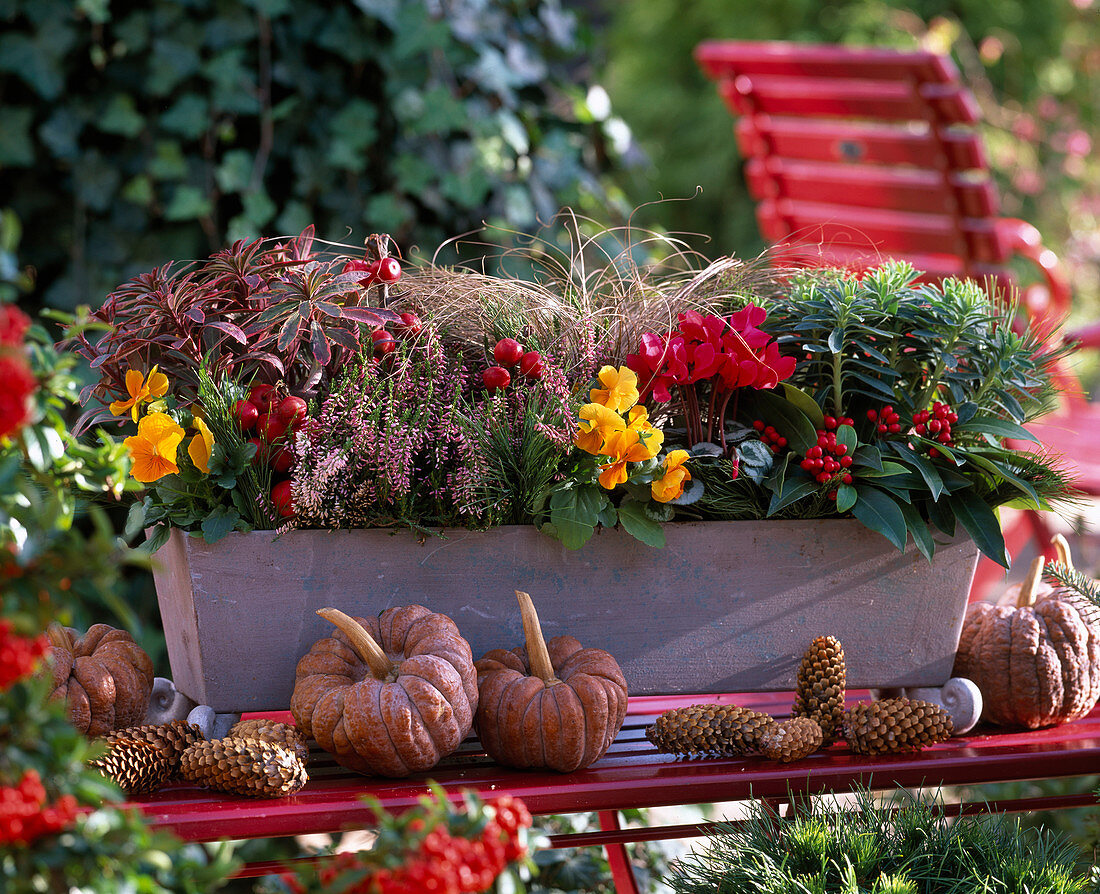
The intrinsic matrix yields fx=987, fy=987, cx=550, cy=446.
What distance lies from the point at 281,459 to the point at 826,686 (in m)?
0.68

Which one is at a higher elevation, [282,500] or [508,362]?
[508,362]

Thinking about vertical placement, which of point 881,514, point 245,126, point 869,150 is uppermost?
point 245,126

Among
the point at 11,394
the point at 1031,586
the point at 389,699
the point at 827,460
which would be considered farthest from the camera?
the point at 1031,586

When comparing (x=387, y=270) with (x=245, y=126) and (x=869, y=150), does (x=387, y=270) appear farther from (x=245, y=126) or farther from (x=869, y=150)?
(x=869, y=150)

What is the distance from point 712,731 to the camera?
1110mm

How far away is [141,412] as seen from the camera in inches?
43.4

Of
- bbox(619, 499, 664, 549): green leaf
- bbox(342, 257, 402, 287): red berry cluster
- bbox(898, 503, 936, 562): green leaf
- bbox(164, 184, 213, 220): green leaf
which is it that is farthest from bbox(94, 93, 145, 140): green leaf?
bbox(898, 503, 936, 562): green leaf

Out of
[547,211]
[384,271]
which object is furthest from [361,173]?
[384,271]

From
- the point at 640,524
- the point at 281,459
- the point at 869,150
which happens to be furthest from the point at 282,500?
the point at 869,150

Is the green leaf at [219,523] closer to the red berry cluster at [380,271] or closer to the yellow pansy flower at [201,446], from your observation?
the yellow pansy flower at [201,446]

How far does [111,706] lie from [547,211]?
5.47 feet

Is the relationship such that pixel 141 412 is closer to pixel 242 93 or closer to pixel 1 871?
pixel 1 871

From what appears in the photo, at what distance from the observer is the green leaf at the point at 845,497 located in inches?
45.0

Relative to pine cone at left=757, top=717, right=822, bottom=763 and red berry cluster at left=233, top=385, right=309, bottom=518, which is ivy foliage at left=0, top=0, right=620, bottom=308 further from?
pine cone at left=757, top=717, right=822, bottom=763
